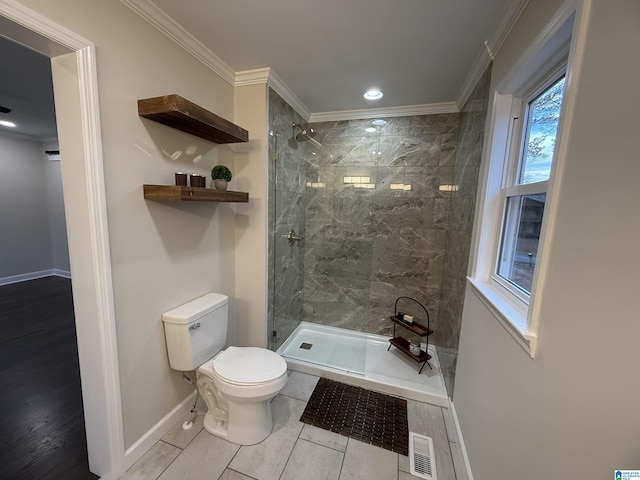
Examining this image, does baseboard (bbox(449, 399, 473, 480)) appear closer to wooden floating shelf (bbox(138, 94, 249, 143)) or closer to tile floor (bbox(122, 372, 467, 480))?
tile floor (bbox(122, 372, 467, 480))

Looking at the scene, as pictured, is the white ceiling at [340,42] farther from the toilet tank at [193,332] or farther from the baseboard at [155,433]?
the baseboard at [155,433]

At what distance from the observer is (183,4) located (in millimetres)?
1312

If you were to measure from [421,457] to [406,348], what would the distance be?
100 centimetres

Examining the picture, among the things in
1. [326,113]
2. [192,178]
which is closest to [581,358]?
[192,178]

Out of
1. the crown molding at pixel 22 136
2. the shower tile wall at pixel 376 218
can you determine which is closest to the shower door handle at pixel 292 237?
the shower tile wall at pixel 376 218

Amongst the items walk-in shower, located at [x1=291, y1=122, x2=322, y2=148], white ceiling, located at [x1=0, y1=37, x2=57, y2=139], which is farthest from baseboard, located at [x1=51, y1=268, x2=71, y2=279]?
walk-in shower, located at [x1=291, y1=122, x2=322, y2=148]

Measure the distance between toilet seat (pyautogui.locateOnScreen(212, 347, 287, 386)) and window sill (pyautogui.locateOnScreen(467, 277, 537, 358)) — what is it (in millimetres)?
1219

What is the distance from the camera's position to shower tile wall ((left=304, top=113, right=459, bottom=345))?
2.55m

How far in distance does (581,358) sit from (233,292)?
2115mm

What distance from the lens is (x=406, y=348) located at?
97.0 inches

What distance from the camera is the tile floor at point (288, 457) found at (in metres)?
1.40

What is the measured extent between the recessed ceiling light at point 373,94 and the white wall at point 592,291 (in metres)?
1.33

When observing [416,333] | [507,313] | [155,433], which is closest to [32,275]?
[155,433]

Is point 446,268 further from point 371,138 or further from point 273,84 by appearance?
point 273,84
